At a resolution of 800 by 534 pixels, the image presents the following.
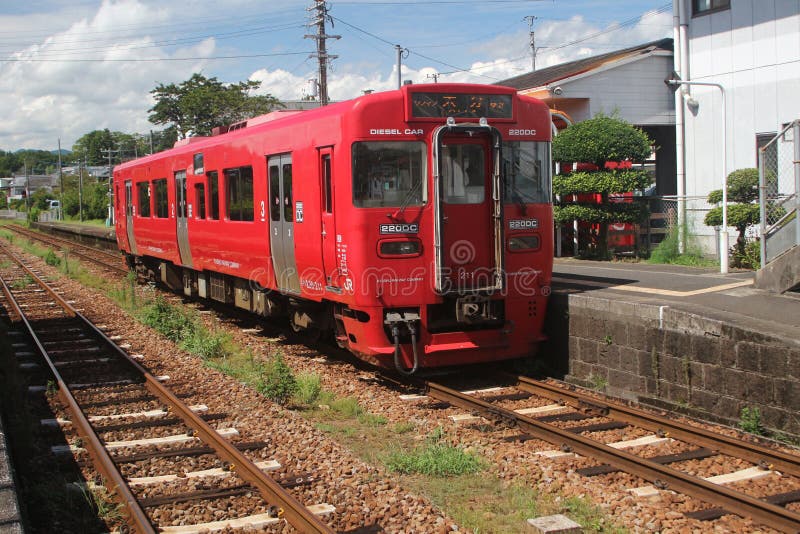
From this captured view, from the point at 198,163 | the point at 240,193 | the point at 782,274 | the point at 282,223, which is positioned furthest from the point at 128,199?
the point at 782,274

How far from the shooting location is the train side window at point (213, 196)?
44.0 feet

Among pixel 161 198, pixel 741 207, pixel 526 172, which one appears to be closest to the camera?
pixel 526 172

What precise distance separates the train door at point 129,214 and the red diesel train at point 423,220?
10824mm

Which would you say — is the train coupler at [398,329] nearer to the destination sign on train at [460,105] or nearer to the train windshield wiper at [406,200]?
the train windshield wiper at [406,200]

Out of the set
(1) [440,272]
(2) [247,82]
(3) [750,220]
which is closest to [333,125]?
(1) [440,272]

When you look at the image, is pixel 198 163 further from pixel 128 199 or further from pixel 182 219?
pixel 128 199

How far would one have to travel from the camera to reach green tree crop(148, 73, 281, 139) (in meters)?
49.0

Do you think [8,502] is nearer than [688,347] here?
Yes

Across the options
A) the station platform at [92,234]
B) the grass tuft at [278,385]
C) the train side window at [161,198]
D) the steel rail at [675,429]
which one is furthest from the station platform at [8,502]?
the station platform at [92,234]

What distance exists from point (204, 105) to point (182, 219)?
3862 cm

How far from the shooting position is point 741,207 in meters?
15.0

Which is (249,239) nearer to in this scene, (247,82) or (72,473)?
(72,473)

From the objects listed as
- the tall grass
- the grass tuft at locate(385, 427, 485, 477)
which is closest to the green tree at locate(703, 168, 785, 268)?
the tall grass

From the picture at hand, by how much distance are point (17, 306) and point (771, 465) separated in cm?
1477
